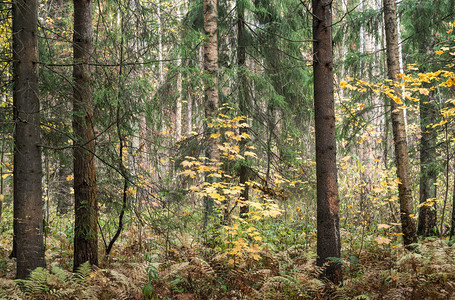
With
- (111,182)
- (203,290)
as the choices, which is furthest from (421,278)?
(111,182)

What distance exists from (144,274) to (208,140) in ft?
14.7

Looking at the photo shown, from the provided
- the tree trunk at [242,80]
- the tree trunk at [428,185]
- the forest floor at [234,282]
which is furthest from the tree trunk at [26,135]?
the tree trunk at [428,185]

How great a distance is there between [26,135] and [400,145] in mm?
6557

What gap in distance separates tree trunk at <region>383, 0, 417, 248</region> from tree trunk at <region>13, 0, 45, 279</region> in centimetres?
630

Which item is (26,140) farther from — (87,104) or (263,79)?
(263,79)

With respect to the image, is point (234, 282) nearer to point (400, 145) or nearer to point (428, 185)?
point (400, 145)

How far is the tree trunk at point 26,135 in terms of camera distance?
4.37m

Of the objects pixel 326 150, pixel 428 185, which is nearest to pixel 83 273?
pixel 326 150

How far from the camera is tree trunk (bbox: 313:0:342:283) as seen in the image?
14.8 feet

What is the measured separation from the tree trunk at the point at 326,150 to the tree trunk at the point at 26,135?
3.89 metres

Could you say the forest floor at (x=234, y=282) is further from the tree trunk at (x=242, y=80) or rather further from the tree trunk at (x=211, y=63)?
the tree trunk at (x=242, y=80)

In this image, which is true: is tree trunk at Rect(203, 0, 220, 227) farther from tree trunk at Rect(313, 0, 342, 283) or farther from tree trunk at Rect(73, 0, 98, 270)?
tree trunk at Rect(313, 0, 342, 283)

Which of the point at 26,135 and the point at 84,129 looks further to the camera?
the point at 84,129

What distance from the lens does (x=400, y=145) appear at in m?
6.58
